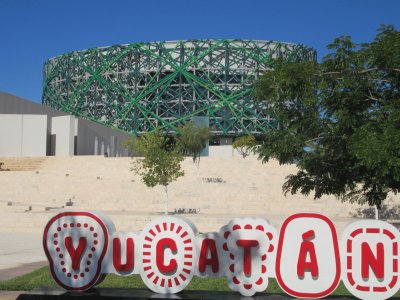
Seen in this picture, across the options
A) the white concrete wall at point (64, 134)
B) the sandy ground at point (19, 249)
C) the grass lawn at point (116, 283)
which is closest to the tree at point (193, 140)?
the white concrete wall at point (64, 134)

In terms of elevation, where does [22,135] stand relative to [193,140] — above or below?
above

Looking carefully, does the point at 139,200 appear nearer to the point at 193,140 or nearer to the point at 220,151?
the point at 193,140

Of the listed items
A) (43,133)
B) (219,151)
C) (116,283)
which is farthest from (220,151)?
(116,283)

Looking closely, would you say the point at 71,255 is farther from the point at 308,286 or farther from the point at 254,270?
the point at 308,286

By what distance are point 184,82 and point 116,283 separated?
7693cm

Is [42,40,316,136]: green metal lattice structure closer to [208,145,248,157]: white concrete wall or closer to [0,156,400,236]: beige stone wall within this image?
[208,145,248,157]: white concrete wall

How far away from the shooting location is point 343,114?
729 centimetres

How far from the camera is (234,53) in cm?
8306

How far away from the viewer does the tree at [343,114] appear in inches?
264

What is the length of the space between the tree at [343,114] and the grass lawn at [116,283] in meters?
1.84

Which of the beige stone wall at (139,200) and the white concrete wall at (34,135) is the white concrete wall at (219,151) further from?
the beige stone wall at (139,200)

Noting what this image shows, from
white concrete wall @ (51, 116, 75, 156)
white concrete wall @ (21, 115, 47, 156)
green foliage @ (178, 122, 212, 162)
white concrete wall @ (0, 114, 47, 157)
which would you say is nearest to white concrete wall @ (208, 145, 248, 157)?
white concrete wall @ (51, 116, 75, 156)

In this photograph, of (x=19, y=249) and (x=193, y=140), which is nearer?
(x=19, y=249)

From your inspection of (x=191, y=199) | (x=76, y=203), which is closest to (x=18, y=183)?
(x=76, y=203)
